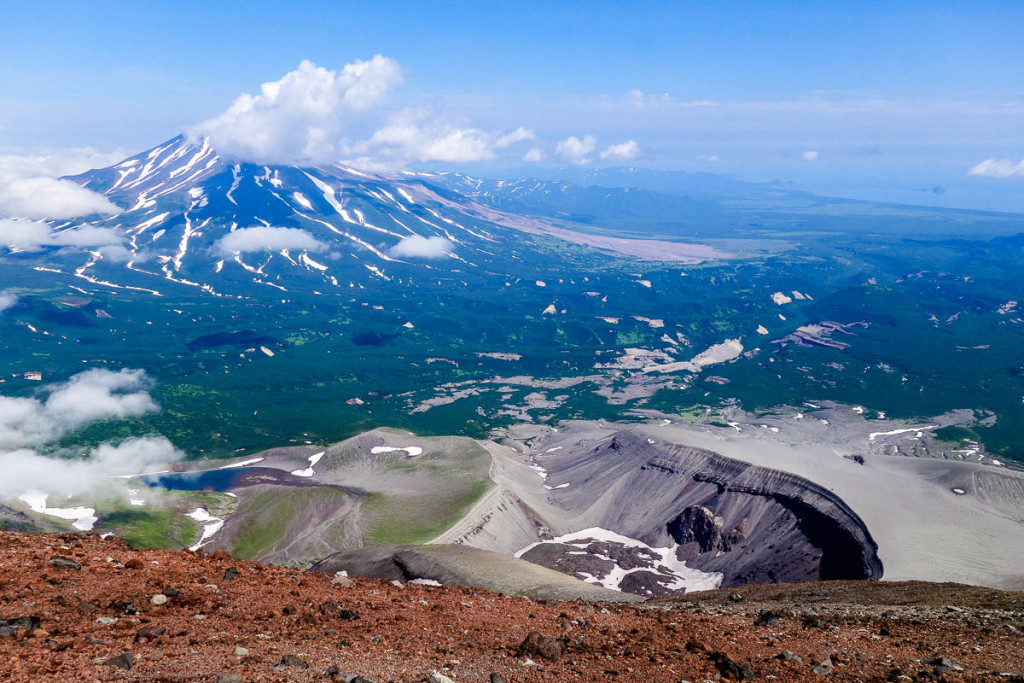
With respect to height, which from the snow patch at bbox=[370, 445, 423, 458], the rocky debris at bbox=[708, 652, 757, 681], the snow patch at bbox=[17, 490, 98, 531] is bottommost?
the snow patch at bbox=[17, 490, 98, 531]

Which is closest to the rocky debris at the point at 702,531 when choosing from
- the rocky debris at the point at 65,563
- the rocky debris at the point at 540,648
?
the rocky debris at the point at 540,648

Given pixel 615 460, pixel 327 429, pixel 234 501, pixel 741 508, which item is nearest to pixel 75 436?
pixel 327 429

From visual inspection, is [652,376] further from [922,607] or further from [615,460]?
[922,607]

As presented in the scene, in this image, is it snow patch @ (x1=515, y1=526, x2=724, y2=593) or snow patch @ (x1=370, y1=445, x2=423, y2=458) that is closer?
snow patch @ (x1=515, y1=526, x2=724, y2=593)

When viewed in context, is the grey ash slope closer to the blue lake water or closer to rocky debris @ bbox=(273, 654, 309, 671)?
the blue lake water

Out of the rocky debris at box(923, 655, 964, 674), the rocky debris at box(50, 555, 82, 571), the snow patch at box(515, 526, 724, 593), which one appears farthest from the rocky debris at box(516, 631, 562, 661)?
the snow patch at box(515, 526, 724, 593)

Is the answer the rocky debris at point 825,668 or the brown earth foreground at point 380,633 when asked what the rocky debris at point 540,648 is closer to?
the brown earth foreground at point 380,633
